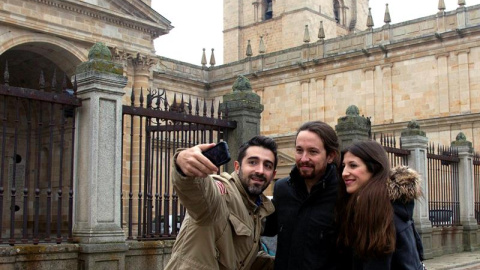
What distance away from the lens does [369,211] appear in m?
3.15

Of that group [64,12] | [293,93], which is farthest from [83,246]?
[293,93]

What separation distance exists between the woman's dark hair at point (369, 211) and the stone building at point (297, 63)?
515 cm

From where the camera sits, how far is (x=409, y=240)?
322 cm

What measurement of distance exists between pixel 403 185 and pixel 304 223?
22.5 inches

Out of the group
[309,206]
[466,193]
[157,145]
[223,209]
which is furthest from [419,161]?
[223,209]

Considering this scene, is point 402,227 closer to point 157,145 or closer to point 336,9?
point 157,145

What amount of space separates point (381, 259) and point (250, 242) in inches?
26.4

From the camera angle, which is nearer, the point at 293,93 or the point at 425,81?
the point at 425,81

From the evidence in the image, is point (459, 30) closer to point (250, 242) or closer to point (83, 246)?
point (83, 246)

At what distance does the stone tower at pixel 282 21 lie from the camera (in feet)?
141

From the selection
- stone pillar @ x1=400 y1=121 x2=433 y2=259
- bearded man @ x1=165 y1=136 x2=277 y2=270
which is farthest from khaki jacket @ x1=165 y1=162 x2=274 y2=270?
stone pillar @ x1=400 y1=121 x2=433 y2=259

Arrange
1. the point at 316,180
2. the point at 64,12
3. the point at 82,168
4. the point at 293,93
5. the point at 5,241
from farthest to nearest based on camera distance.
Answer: the point at 293,93
the point at 64,12
the point at 82,168
the point at 5,241
the point at 316,180

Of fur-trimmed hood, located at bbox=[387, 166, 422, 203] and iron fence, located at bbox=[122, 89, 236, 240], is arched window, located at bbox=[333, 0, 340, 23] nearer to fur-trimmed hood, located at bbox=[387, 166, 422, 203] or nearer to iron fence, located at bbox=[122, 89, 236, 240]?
iron fence, located at bbox=[122, 89, 236, 240]

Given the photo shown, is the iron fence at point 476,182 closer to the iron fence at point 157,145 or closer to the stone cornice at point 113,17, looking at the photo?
the stone cornice at point 113,17
